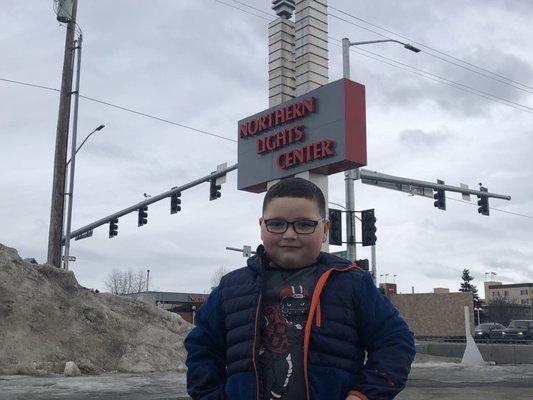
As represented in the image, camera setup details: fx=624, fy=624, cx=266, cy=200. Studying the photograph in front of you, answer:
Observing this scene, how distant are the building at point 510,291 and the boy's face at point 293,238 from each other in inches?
5508

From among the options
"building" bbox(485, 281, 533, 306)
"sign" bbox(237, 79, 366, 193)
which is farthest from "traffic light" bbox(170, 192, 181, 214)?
"building" bbox(485, 281, 533, 306)

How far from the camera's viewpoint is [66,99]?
65.0ft

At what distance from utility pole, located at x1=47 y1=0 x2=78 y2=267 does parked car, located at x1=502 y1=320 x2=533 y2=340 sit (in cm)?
2551

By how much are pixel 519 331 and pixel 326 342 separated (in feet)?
116

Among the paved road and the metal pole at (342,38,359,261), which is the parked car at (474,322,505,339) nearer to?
the metal pole at (342,38,359,261)

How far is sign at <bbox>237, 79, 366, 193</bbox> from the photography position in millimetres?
15594

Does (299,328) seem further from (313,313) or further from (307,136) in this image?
(307,136)

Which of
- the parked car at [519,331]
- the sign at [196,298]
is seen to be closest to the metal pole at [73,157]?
the parked car at [519,331]

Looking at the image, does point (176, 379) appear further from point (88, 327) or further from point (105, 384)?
point (88, 327)

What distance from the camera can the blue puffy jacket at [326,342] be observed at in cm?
240

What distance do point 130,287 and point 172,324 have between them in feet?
273

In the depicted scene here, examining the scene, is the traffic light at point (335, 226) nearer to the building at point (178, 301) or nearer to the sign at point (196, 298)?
the building at point (178, 301)

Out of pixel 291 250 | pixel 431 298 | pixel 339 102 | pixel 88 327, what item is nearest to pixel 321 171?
pixel 339 102

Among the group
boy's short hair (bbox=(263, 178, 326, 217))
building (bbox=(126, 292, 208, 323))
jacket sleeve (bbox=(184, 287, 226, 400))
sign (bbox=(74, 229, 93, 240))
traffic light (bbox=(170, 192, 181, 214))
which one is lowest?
jacket sleeve (bbox=(184, 287, 226, 400))
